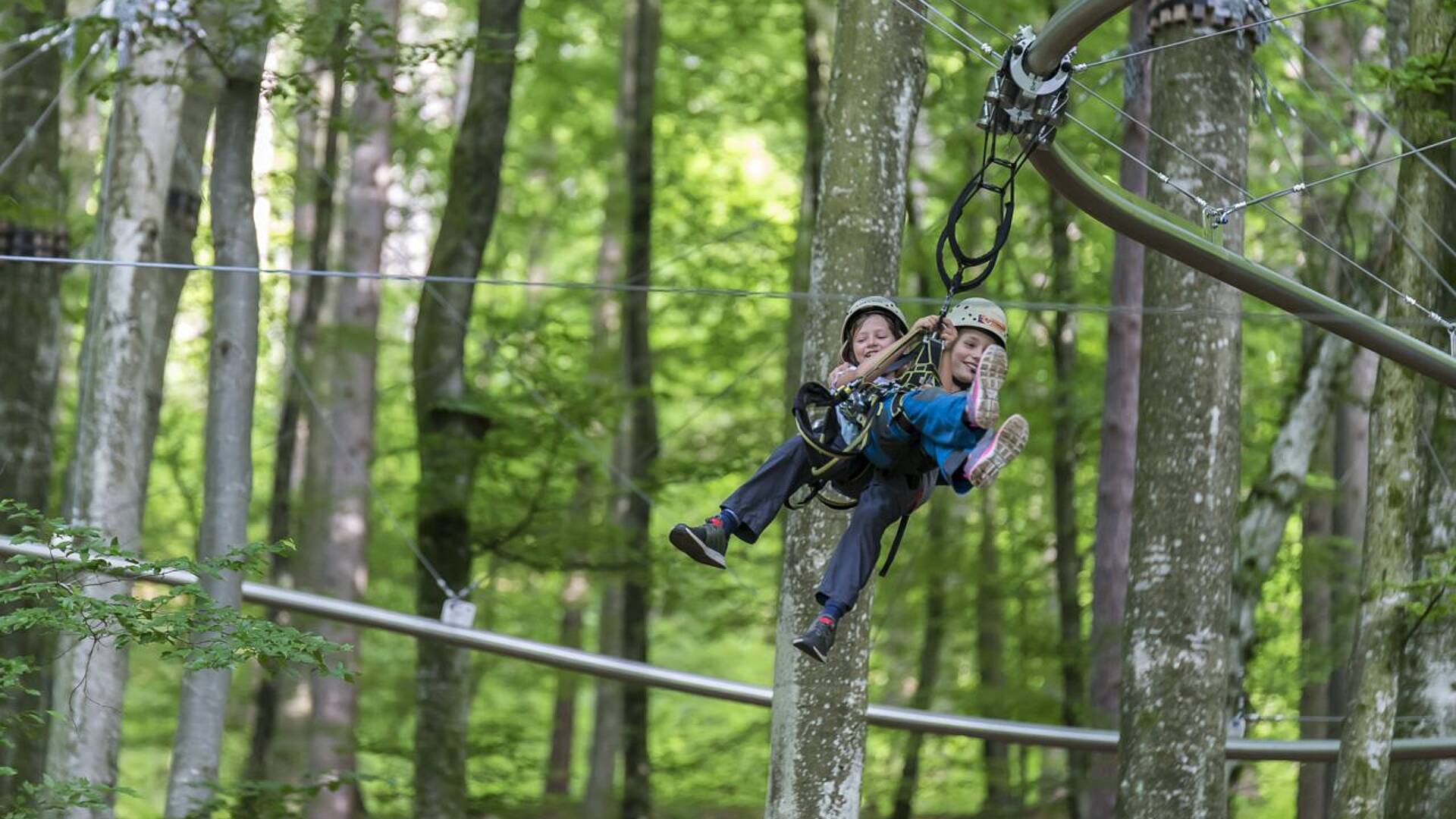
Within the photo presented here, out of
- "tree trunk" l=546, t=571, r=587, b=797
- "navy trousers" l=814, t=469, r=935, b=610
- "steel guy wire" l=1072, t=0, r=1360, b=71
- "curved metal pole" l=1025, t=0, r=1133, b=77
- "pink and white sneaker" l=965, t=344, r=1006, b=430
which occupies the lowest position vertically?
"tree trunk" l=546, t=571, r=587, b=797

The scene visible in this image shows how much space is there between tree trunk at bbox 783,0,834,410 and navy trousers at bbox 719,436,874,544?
27.3 ft

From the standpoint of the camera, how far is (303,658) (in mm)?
6094

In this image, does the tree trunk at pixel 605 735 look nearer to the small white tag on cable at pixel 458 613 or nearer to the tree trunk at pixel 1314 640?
the small white tag on cable at pixel 458 613

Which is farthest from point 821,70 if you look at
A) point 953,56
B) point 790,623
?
point 790,623

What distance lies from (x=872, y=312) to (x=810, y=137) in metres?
9.19

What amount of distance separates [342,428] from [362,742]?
9.29ft

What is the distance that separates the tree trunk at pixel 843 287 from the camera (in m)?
6.79

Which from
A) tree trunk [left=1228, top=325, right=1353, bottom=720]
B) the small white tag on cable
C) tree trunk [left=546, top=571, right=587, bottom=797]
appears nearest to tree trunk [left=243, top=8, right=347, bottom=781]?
tree trunk [left=546, top=571, right=587, bottom=797]

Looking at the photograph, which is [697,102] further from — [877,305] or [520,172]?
[877,305]

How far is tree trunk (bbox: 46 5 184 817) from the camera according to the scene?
346 inches

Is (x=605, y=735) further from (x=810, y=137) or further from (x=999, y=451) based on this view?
(x=999, y=451)

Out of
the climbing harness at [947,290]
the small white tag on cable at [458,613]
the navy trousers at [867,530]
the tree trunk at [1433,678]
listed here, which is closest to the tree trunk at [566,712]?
the small white tag on cable at [458,613]

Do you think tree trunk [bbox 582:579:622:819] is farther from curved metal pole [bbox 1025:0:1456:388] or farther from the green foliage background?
curved metal pole [bbox 1025:0:1456:388]

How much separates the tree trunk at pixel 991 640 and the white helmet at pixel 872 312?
363 inches
